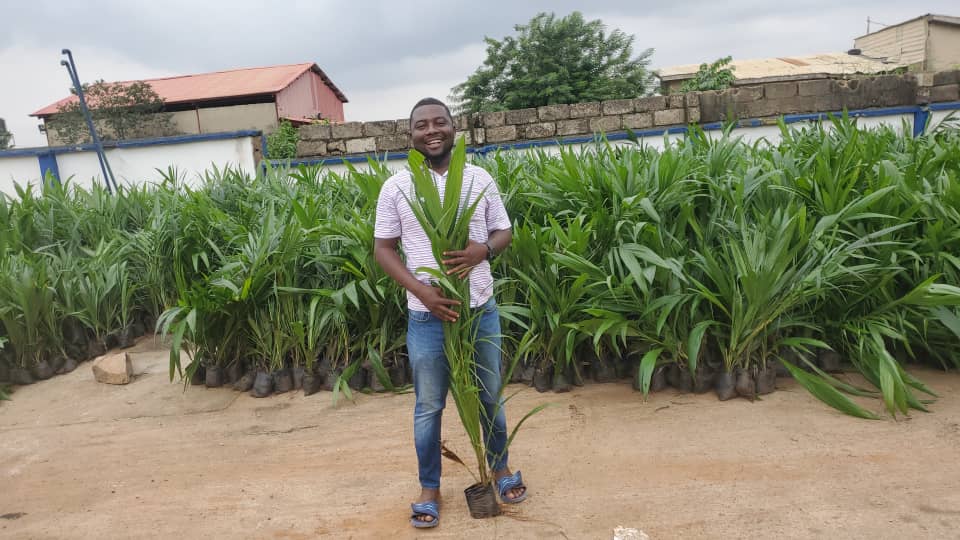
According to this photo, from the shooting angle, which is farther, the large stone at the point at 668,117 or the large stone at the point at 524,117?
the large stone at the point at 524,117

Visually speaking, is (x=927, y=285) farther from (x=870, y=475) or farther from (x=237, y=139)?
(x=237, y=139)

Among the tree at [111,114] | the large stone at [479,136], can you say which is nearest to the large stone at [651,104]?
the large stone at [479,136]

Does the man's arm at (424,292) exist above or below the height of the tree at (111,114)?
below

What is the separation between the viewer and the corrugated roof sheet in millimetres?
18078

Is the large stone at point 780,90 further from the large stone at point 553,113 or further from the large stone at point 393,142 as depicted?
the large stone at point 393,142

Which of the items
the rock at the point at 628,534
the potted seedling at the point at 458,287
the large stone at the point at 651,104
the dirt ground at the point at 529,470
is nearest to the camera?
the potted seedling at the point at 458,287

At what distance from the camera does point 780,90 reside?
8.75 meters

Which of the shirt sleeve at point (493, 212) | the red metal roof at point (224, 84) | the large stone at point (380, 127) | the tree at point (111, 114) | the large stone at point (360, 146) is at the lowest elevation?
the shirt sleeve at point (493, 212)

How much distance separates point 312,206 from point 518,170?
119 cm

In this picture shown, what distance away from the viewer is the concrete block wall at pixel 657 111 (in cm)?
854

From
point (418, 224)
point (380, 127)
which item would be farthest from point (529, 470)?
point (380, 127)

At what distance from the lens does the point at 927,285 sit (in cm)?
265

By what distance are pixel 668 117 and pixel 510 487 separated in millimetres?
7736

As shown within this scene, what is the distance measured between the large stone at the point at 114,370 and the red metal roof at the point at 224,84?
17.0 metres
